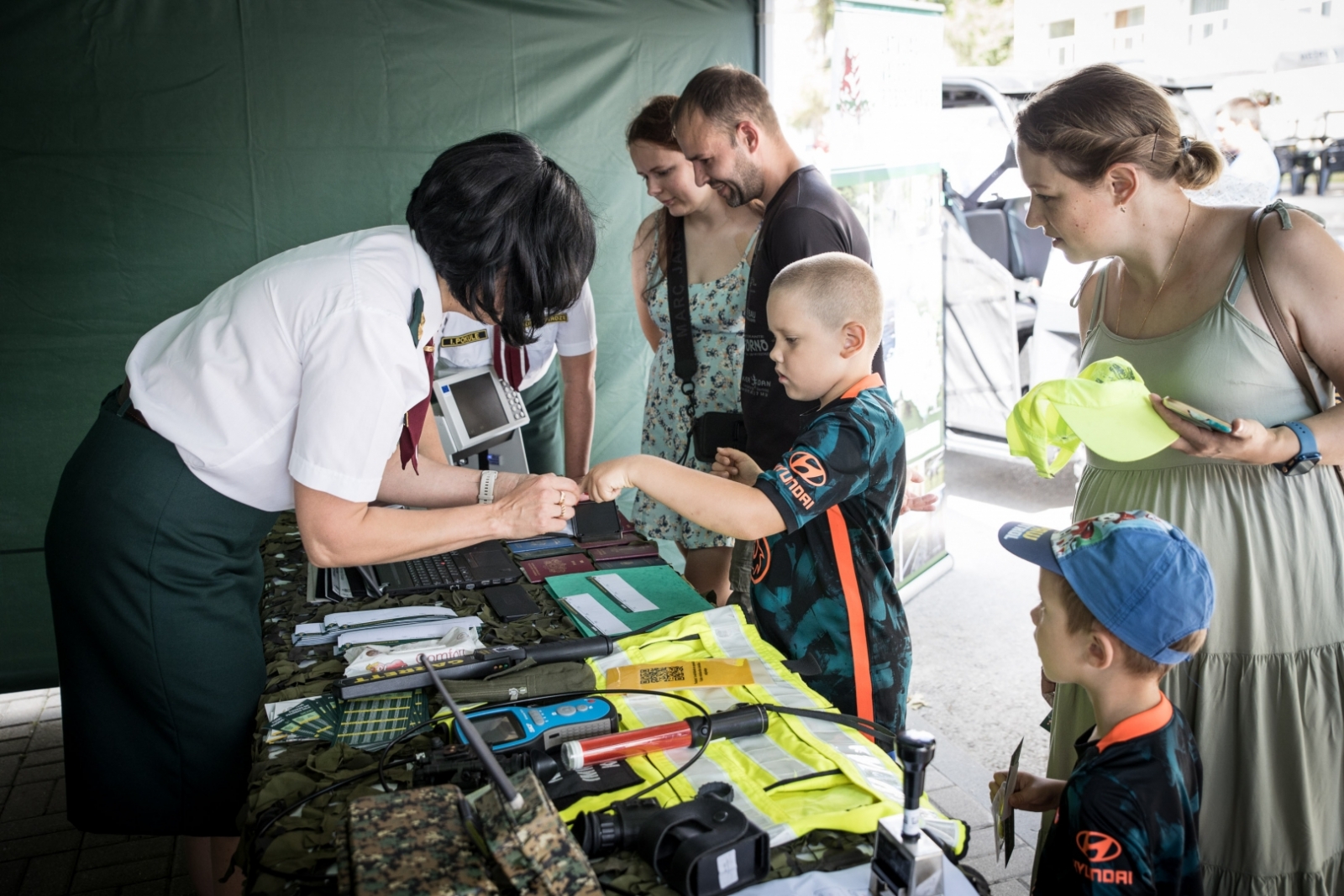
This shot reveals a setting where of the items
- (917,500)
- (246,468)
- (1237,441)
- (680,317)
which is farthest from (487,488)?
(917,500)

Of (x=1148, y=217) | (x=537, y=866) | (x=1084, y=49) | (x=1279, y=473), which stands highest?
(x=1084, y=49)

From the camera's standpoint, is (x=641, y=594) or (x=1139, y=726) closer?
(x=1139, y=726)

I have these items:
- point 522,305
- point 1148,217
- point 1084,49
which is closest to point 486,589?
point 522,305

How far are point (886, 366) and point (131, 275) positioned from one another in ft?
9.91

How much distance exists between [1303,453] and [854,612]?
2.77 feet

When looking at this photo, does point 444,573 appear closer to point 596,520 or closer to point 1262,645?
point 596,520

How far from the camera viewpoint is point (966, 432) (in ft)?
A: 22.6

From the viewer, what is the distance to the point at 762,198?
274 cm

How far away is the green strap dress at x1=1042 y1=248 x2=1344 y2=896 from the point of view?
5.72 ft

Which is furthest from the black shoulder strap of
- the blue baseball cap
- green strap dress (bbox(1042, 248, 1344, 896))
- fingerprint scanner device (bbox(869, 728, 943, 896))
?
fingerprint scanner device (bbox(869, 728, 943, 896))

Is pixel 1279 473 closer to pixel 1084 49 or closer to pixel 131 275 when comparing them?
pixel 131 275

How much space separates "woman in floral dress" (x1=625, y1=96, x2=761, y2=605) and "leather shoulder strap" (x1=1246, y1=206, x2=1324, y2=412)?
1.35m

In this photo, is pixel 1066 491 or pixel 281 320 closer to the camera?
pixel 281 320

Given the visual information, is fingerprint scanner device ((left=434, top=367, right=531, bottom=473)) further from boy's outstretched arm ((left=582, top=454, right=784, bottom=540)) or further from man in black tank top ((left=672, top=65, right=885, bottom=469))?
boy's outstretched arm ((left=582, top=454, right=784, bottom=540))
